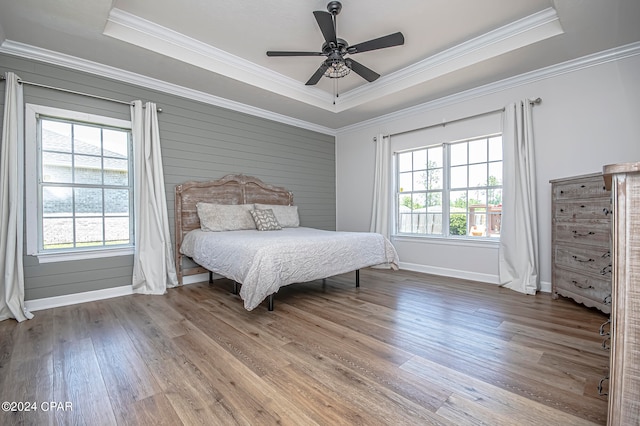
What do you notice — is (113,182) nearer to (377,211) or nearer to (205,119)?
(205,119)

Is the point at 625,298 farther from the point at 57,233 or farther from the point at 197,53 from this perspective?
Answer: the point at 57,233

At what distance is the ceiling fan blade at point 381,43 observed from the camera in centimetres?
253

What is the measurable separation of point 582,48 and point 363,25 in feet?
7.46

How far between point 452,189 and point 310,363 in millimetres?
3536

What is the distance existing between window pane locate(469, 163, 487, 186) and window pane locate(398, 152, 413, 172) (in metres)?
0.99

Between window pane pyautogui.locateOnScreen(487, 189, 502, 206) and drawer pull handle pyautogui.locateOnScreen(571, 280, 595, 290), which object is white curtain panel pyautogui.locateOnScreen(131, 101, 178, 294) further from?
drawer pull handle pyautogui.locateOnScreen(571, 280, 595, 290)

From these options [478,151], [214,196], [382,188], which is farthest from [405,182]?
[214,196]

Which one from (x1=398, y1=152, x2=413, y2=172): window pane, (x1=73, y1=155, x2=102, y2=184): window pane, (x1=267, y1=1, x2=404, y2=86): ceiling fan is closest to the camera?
(x1=267, y1=1, x2=404, y2=86): ceiling fan

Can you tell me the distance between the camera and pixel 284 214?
4645 millimetres

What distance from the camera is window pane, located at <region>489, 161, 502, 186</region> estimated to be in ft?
12.9

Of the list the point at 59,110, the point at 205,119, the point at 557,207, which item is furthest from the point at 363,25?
the point at 59,110

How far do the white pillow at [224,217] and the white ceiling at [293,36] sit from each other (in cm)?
162

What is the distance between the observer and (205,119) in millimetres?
4180

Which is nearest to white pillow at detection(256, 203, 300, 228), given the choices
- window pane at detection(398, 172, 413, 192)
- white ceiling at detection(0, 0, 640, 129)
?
white ceiling at detection(0, 0, 640, 129)
